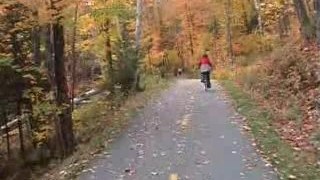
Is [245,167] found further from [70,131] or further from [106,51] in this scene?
[106,51]

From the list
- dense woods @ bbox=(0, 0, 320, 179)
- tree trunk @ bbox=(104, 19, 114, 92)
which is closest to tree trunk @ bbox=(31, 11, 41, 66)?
dense woods @ bbox=(0, 0, 320, 179)

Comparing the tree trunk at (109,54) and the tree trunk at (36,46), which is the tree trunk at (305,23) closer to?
the tree trunk at (109,54)

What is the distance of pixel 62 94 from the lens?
18.5 metres

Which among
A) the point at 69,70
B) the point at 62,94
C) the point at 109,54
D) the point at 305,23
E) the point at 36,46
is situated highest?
the point at 305,23

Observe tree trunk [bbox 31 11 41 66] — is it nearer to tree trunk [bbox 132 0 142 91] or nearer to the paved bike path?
tree trunk [bbox 132 0 142 91]

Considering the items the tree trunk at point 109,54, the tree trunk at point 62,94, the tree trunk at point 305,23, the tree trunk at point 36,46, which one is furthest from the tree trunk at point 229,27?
the tree trunk at point 62,94

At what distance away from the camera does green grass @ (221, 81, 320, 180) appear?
9.84 m

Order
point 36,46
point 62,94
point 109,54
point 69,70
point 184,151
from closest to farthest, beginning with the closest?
point 184,151 < point 62,94 < point 36,46 < point 109,54 < point 69,70

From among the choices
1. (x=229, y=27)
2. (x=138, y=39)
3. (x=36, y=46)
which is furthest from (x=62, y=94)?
(x=229, y=27)

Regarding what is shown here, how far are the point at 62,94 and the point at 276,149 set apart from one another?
29.5 ft

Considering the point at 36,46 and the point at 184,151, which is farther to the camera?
the point at 36,46

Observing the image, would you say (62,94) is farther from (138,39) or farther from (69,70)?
(69,70)

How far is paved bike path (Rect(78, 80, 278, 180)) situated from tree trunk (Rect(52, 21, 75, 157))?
2.35 meters

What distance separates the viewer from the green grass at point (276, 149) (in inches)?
388
